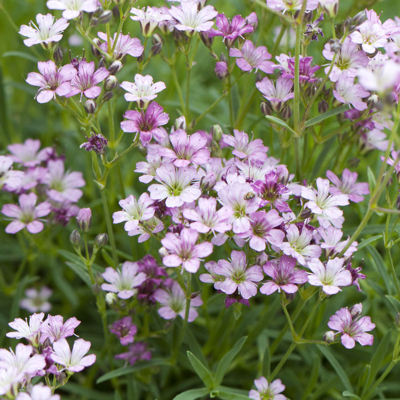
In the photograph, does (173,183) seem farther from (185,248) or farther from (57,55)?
(57,55)

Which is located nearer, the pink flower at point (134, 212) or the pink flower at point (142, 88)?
the pink flower at point (134, 212)

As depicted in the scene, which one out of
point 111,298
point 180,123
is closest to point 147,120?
point 180,123

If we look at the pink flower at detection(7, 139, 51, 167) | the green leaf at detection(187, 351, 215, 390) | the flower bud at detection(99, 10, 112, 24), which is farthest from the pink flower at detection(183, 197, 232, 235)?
the pink flower at detection(7, 139, 51, 167)

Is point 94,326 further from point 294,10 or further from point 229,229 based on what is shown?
point 294,10

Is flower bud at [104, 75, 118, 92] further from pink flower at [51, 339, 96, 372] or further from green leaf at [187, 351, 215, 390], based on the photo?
green leaf at [187, 351, 215, 390]

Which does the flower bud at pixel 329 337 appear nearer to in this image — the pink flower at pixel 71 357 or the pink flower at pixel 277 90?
the pink flower at pixel 71 357

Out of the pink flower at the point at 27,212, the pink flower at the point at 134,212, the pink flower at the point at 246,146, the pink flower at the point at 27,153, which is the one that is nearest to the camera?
the pink flower at the point at 134,212

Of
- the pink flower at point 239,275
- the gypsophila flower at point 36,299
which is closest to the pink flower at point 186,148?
the pink flower at point 239,275

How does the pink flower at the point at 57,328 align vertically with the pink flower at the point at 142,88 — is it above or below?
below
